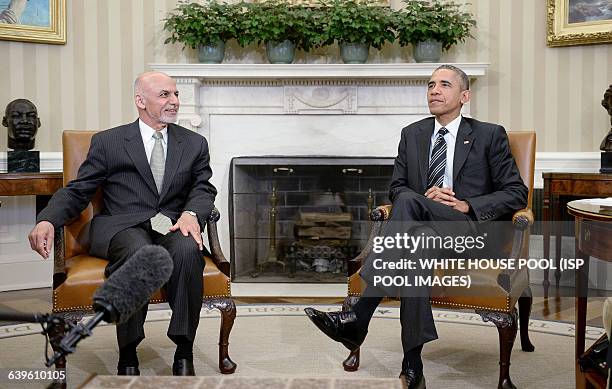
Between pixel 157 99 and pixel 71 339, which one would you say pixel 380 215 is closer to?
pixel 157 99

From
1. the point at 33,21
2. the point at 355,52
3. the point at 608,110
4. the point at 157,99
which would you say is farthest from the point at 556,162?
the point at 33,21

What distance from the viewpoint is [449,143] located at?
12.2 feet

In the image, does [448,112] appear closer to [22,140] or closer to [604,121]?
[604,121]

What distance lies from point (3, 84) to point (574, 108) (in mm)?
4389

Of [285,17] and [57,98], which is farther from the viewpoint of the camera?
[57,98]

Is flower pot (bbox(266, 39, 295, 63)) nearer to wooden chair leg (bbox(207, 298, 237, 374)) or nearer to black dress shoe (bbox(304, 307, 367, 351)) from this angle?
wooden chair leg (bbox(207, 298, 237, 374))

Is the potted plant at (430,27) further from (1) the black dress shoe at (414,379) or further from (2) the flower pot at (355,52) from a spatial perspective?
(1) the black dress shoe at (414,379)

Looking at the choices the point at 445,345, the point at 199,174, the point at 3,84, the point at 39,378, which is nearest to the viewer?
the point at 39,378

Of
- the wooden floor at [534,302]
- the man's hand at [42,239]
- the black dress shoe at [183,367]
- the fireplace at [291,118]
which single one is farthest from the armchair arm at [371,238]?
the fireplace at [291,118]

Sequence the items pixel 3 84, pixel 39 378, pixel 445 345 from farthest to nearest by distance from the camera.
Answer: pixel 3 84 < pixel 445 345 < pixel 39 378

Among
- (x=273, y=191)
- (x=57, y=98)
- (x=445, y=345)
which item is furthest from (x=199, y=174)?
(x=57, y=98)

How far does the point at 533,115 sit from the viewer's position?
5.79 m

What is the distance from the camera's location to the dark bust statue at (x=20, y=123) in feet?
17.0

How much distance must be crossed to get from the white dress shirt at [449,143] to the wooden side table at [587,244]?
2.52 ft
